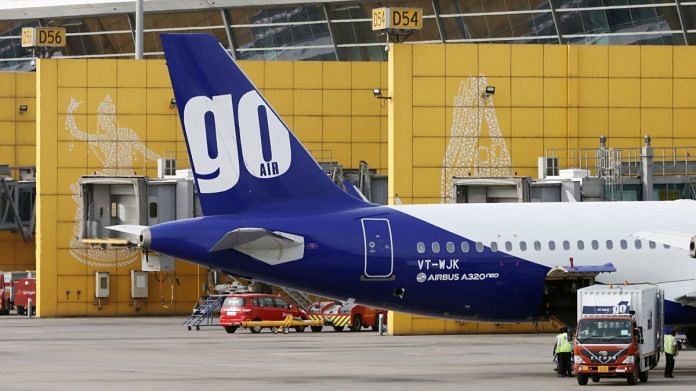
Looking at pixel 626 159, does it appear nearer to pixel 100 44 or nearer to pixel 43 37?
pixel 43 37

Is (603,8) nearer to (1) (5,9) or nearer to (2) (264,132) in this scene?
(1) (5,9)

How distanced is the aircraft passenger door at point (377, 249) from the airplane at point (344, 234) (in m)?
0.03

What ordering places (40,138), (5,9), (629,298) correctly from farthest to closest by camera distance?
(5,9), (40,138), (629,298)

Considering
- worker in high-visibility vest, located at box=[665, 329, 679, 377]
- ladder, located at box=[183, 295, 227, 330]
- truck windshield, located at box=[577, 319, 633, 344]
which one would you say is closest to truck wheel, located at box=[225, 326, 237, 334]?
ladder, located at box=[183, 295, 227, 330]

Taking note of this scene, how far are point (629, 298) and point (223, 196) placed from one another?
38.7 ft

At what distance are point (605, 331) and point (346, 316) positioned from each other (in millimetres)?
34618

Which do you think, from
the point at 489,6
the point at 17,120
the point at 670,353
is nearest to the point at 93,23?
the point at 17,120

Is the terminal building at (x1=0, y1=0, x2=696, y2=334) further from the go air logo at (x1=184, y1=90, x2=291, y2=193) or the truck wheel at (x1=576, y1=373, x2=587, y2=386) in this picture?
the truck wheel at (x1=576, y1=373, x2=587, y2=386)

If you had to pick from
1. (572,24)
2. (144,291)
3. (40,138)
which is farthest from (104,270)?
(572,24)

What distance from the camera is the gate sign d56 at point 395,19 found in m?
83.2

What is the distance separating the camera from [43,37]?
348 ft

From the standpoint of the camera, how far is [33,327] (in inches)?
3115

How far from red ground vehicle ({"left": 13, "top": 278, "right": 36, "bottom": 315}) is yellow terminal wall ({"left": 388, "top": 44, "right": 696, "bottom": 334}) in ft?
105

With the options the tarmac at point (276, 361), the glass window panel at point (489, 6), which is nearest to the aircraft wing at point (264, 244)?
the tarmac at point (276, 361)
